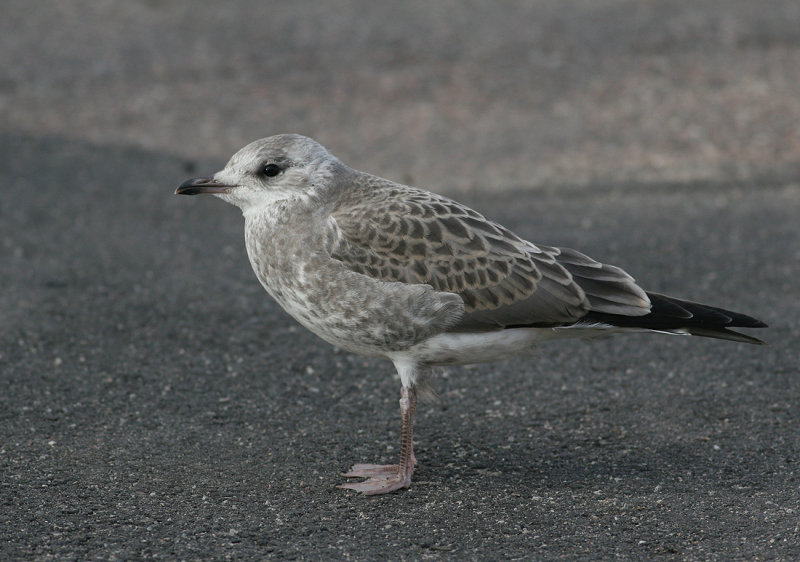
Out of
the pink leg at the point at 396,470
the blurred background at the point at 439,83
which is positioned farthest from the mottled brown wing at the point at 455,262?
the blurred background at the point at 439,83

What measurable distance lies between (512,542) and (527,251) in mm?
1618

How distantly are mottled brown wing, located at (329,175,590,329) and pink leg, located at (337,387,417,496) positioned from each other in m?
0.52

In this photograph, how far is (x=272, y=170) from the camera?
18.3 ft

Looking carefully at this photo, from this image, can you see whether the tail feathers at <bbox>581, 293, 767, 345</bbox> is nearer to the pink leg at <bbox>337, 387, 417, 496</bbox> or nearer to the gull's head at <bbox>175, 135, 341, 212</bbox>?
the pink leg at <bbox>337, 387, 417, 496</bbox>

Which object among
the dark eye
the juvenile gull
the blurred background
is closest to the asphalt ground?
the blurred background

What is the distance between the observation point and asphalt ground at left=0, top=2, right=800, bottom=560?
4859 mm

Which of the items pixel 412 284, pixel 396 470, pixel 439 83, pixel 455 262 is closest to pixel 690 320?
pixel 455 262

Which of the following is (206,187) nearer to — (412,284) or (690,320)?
(412,284)

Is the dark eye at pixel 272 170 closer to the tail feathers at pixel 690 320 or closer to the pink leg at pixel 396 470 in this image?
the pink leg at pixel 396 470

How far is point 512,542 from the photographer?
15.4 ft

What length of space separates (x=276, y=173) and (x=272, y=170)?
27 mm

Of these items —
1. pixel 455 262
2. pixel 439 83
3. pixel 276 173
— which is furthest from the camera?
pixel 439 83

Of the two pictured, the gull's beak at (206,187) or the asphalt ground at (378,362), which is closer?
the asphalt ground at (378,362)

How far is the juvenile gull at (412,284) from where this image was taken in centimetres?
521
